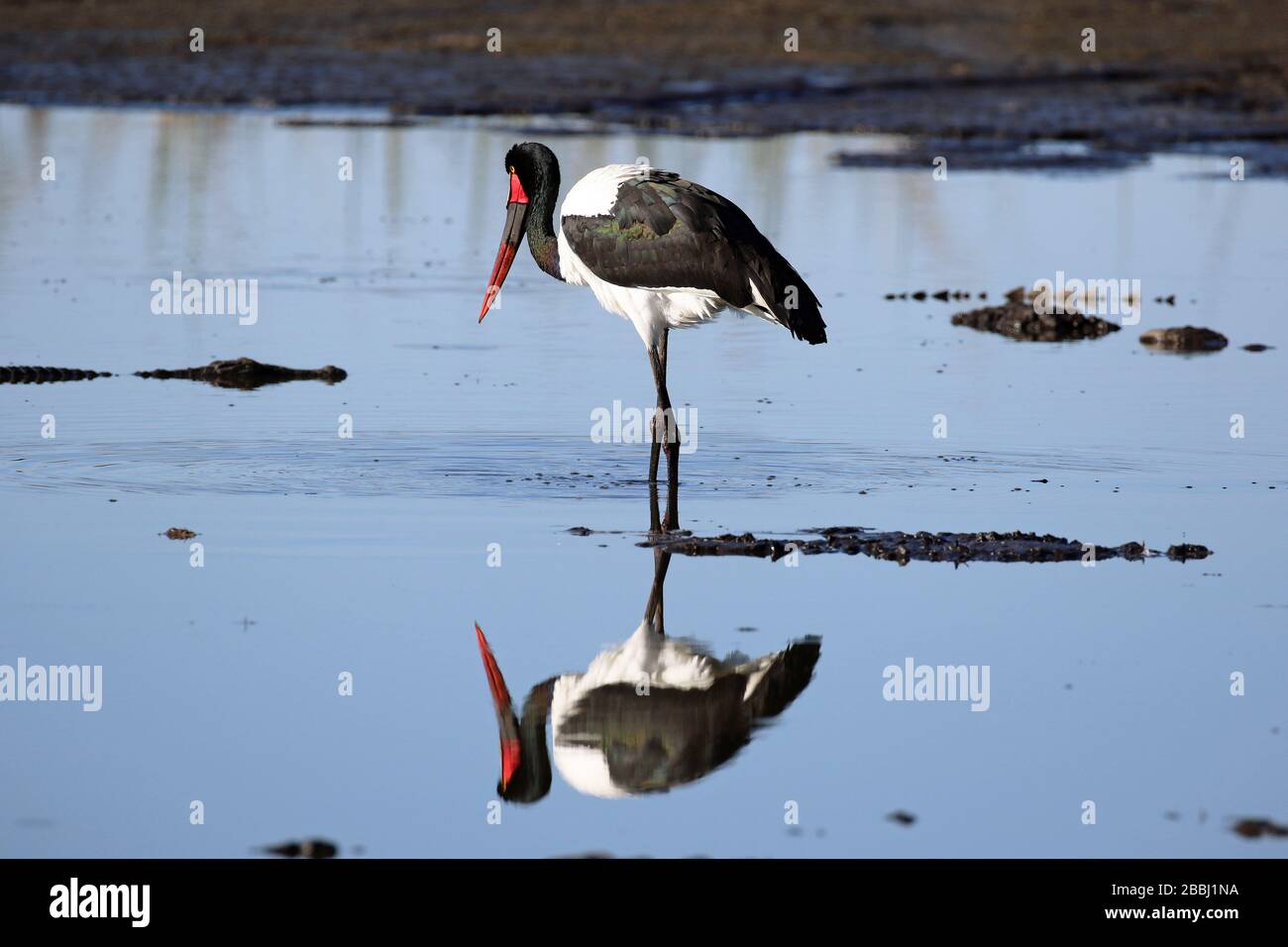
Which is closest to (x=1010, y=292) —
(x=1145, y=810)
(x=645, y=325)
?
(x=645, y=325)

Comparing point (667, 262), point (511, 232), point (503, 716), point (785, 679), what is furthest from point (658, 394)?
point (503, 716)

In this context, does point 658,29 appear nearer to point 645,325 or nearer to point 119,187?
point 119,187

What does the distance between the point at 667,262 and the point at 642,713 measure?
3973mm

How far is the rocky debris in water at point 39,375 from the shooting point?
40.6ft

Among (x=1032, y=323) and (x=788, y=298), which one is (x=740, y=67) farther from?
(x=788, y=298)

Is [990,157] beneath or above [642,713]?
above

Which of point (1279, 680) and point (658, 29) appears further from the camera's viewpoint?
point (658, 29)

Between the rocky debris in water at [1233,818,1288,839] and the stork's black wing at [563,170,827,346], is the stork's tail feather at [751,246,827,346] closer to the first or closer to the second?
the stork's black wing at [563,170,827,346]

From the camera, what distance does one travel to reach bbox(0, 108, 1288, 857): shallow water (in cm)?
604

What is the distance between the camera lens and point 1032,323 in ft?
49.4

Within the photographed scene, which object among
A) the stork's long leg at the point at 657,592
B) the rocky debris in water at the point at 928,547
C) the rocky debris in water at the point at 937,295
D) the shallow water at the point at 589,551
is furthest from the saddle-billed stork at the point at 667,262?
the rocky debris in water at the point at 937,295

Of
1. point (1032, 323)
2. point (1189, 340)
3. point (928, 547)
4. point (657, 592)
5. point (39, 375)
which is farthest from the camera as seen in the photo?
point (1032, 323)
